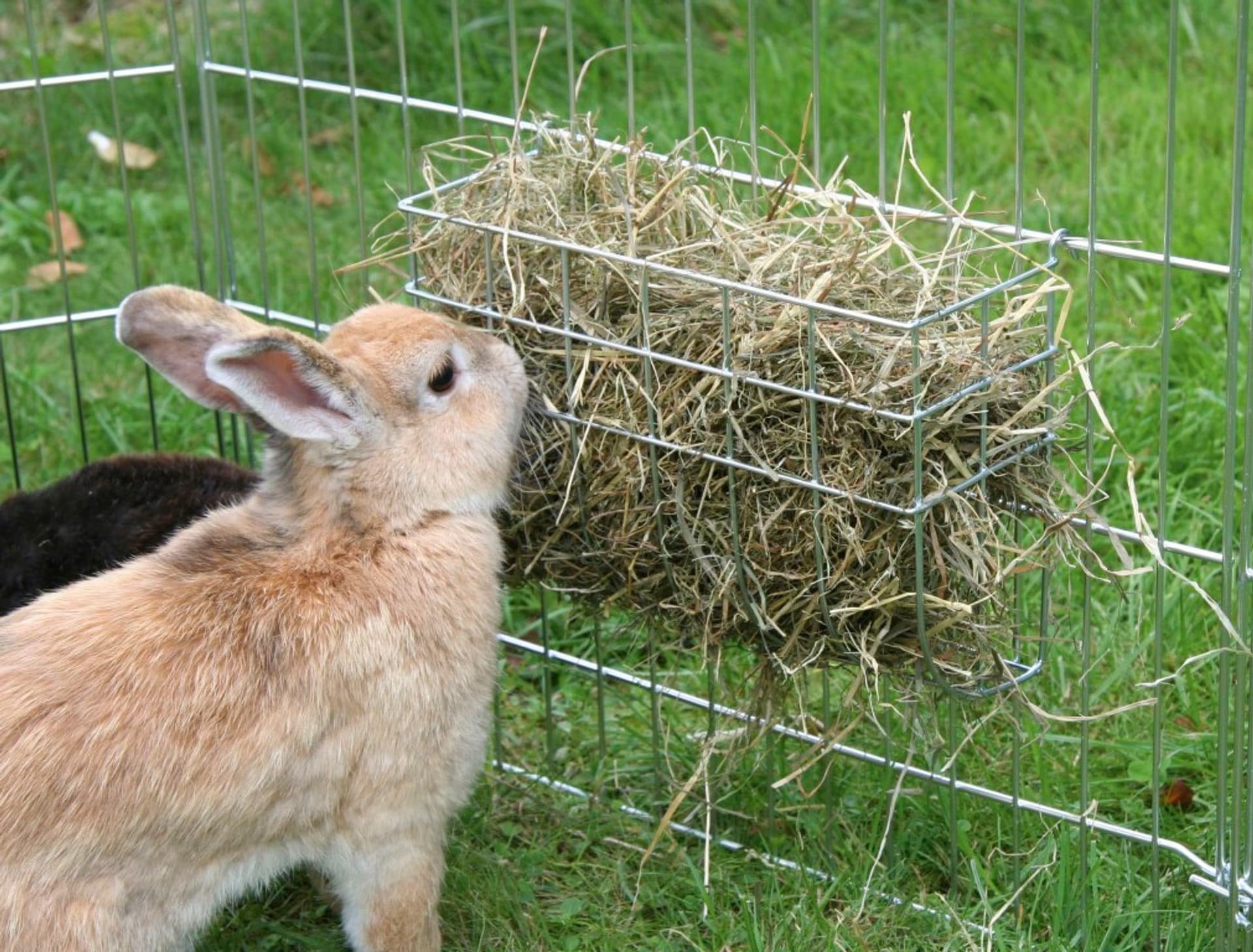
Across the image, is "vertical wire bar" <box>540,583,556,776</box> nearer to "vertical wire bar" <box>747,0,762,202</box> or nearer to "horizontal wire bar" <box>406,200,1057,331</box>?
"horizontal wire bar" <box>406,200,1057,331</box>

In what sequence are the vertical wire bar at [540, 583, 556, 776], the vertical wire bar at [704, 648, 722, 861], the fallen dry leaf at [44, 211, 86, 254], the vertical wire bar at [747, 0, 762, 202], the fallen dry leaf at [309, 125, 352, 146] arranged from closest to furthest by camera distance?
the vertical wire bar at [747, 0, 762, 202]
the vertical wire bar at [704, 648, 722, 861]
the vertical wire bar at [540, 583, 556, 776]
the fallen dry leaf at [44, 211, 86, 254]
the fallen dry leaf at [309, 125, 352, 146]

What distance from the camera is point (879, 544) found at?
113 inches

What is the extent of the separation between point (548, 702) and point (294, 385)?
1.04 meters

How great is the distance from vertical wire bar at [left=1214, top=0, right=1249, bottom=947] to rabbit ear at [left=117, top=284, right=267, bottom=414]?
1.61 meters

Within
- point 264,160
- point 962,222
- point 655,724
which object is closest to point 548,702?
point 655,724

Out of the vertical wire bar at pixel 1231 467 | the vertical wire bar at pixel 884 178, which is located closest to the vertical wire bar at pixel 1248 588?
the vertical wire bar at pixel 1231 467

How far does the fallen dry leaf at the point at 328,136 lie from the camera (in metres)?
6.30

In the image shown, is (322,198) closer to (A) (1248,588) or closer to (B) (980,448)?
(B) (980,448)

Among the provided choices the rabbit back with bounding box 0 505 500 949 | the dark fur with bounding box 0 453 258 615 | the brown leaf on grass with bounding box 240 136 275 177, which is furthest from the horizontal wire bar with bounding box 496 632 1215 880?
the brown leaf on grass with bounding box 240 136 275 177

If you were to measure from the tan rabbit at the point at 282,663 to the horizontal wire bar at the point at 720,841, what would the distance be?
592 millimetres

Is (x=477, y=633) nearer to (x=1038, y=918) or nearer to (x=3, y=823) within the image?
(x=3, y=823)

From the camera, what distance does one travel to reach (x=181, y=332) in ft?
10.6

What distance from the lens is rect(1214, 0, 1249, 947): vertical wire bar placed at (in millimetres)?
2629

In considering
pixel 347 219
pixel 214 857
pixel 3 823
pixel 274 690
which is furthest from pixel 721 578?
pixel 347 219
